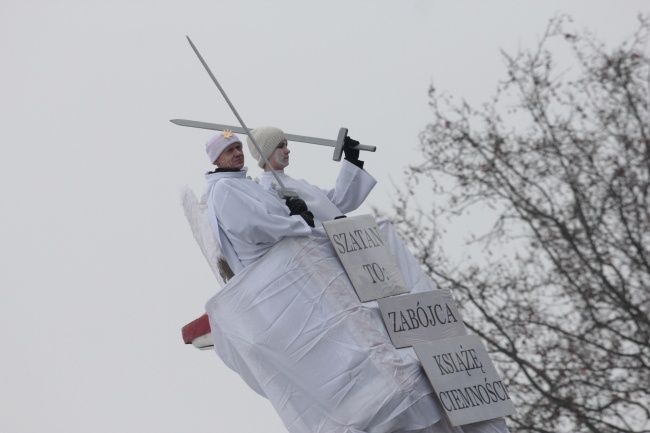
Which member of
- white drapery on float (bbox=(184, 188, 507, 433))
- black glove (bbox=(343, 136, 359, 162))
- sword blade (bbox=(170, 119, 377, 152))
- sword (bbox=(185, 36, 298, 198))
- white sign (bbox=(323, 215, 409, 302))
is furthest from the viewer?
black glove (bbox=(343, 136, 359, 162))

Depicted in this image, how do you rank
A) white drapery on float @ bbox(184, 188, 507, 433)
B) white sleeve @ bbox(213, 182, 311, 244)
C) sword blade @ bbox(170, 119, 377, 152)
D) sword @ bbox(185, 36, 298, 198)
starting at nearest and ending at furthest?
white drapery on float @ bbox(184, 188, 507, 433), white sleeve @ bbox(213, 182, 311, 244), sword @ bbox(185, 36, 298, 198), sword blade @ bbox(170, 119, 377, 152)

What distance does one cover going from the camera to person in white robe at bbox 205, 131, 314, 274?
9336mm

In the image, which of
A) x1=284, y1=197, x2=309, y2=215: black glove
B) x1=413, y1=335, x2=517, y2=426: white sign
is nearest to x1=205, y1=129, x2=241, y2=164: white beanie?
x1=284, y1=197, x2=309, y2=215: black glove

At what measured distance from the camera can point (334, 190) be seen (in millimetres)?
10148

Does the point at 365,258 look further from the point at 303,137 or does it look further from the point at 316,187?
the point at 303,137

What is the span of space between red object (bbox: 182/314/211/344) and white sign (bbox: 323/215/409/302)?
946mm

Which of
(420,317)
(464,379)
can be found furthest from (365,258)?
(464,379)

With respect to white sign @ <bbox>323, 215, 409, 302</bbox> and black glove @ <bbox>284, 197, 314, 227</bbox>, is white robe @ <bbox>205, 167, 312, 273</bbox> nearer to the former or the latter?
black glove @ <bbox>284, 197, 314, 227</bbox>

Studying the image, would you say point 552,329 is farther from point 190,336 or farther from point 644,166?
point 190,336

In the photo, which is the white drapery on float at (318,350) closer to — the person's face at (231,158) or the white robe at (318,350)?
the white robe at (318,350)

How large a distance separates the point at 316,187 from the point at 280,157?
29cm

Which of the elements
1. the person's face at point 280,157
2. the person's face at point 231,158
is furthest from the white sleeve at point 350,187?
the person's face at point 231,158

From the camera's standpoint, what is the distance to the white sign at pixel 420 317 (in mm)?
9336

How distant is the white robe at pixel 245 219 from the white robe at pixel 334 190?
0.21 metres
